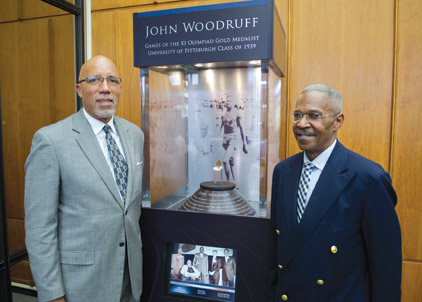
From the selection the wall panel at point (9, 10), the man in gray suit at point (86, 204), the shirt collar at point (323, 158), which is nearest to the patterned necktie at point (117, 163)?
the man in gray suit at point (86, 204)

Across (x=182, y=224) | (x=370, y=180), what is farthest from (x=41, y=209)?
(x=370, y=180)

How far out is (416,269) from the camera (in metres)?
2.54

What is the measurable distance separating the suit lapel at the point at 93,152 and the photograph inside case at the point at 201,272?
0.53 meters

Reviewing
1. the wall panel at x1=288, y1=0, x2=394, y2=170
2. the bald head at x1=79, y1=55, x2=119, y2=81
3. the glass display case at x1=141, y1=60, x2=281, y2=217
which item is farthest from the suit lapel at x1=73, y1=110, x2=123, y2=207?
the wall panel at x1=288, y1=0, x2=394, y2=170

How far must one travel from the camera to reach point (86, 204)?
156 centimetres

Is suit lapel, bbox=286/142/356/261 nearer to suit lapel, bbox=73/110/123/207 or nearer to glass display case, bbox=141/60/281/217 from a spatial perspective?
glass display case, bbox=141/60/281/217

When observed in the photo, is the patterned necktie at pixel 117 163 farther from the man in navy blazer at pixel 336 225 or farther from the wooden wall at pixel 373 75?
the wooden wall at pixel 373 75

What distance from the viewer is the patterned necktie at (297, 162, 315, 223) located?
1412 millimetres

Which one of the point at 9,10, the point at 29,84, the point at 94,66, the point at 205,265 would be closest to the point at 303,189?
the point at 205,265

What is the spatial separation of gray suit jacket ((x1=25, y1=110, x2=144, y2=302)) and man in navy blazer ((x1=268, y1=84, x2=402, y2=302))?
0.88 meters

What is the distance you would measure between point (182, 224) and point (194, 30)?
3.72 feet

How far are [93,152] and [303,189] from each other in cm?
106

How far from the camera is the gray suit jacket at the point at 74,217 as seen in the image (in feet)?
4.91

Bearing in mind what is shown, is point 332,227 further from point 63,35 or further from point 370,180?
point 63,35
